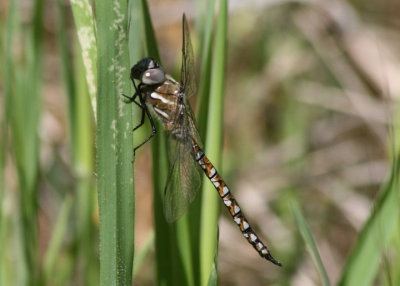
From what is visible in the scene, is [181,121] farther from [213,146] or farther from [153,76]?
[213,146]

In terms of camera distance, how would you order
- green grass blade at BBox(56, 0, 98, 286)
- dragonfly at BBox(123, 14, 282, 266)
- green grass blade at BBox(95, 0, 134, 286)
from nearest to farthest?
green grass blade at BBox(95, 0, 134, 286) < dragonfly at BBox(123, 14, 282, 266) < green grass blade at BBox(56, 0, 98, 286)

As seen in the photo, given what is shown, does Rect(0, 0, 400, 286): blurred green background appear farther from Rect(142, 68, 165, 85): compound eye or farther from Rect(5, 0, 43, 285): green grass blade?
Rect(142, 68, 165, 85): compound eye

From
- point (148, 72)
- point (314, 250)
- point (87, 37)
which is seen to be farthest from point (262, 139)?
point (87, 37)

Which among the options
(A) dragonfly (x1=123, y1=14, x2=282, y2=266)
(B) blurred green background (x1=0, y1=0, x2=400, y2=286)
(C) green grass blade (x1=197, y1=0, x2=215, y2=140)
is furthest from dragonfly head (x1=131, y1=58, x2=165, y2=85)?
(B) blurred green background (x1=0, y1=0, x2=400, y2=286)

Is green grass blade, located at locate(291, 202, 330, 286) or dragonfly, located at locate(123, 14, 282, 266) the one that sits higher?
dragonfly, located at locate(123, 14, 282, 266)

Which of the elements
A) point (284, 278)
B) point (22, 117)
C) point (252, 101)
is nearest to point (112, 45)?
point (22, 117)

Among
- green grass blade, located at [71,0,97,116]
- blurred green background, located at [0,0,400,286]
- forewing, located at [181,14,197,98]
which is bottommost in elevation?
blurred green background, located at [0,0,400,286]
